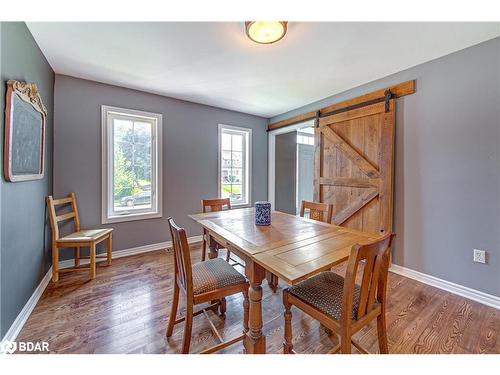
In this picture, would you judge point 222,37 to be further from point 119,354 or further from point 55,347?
point 55,347

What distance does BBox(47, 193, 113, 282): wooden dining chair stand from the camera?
2.23 metres

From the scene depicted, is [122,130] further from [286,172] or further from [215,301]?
[286,172]

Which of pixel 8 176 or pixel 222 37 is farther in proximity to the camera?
pixel 222 37

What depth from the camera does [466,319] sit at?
1700 mm

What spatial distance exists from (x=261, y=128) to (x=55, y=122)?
10.5ft

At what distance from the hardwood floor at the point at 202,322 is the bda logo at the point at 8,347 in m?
0.07

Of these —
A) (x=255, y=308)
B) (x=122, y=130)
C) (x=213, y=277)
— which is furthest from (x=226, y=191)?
(x=255, y=308)

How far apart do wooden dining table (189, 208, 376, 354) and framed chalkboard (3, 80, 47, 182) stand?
1.42 meters

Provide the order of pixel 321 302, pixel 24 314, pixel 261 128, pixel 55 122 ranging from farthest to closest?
pixel 261 128 < pixel 55 122 < pixel 24 314 < pixel 321 302

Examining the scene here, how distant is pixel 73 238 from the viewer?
2.30 meters

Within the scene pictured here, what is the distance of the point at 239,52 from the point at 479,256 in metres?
2.97

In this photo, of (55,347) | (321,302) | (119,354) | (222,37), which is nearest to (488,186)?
(321,302)

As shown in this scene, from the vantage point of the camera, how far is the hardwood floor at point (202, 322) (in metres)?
1.43

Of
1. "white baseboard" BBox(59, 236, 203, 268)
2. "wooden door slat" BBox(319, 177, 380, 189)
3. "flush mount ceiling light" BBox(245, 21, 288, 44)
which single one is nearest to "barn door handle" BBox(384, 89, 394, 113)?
"wooden door slat" BBox(319, 177, 380, 189)
